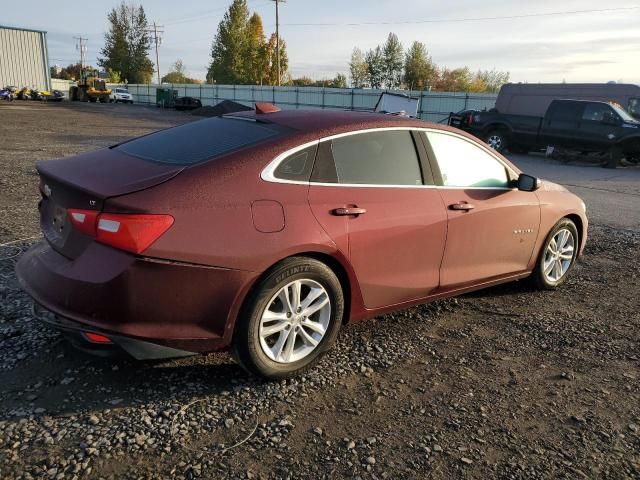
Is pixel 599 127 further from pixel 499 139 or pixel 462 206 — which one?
pixel 462 206

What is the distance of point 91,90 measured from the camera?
56438 millimetres

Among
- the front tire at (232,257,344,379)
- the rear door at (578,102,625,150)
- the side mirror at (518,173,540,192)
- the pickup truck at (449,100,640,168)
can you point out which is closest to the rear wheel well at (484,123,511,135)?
the pickup truck at (449,100,640,168)

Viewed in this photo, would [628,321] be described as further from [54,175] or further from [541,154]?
[541,154]

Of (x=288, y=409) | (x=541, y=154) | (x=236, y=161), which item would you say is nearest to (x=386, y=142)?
(x=236, y=161)

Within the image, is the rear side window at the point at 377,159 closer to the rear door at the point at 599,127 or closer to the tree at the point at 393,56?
the rear door at the point at 599,127

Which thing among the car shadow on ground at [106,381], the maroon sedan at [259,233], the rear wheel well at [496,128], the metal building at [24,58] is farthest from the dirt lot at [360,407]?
the metal building at [24,58]

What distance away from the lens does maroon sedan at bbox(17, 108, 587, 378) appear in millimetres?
2758

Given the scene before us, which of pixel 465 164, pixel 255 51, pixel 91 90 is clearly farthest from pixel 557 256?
pixel 255 51

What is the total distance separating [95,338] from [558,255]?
4.16 m

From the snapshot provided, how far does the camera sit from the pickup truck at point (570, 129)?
52.1 feet

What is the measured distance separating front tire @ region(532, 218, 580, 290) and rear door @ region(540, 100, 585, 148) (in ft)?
42.3

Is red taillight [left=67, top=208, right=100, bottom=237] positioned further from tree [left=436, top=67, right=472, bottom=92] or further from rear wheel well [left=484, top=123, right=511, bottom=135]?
tree [left=436, top=67, right=472, bottom=92]

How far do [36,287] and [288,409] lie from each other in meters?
1.57

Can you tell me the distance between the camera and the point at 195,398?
3.02m
